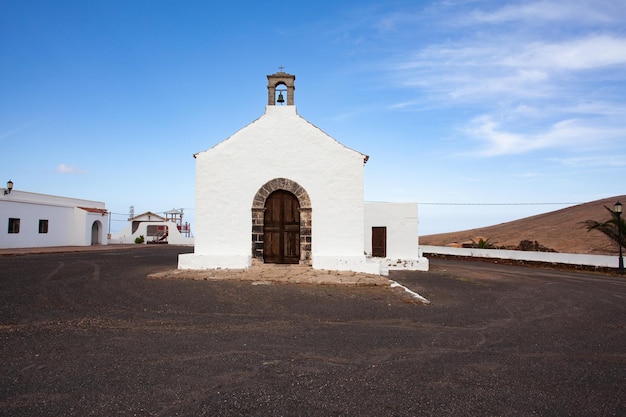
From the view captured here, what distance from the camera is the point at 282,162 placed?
539 inches

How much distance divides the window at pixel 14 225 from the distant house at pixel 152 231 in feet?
38.8

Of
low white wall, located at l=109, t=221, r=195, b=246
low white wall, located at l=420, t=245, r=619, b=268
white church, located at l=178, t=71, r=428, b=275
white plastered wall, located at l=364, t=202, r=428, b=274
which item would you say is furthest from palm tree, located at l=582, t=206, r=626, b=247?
low white wall, located at l=109, t=221, r=195, b=246

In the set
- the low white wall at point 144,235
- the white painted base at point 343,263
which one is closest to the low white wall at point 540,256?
the white painted base at point 343,263

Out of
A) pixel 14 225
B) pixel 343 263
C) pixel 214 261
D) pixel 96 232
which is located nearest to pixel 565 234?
Result: pixel 343 263

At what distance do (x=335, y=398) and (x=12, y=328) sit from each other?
17.3 ft

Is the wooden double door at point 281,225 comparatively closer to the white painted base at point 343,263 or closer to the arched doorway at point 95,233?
the white painted base at point 343,263

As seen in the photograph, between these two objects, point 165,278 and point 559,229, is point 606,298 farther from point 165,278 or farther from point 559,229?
point 559,229

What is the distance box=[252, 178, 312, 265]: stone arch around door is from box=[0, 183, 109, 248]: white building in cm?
2140

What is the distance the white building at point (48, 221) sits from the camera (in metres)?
26.5

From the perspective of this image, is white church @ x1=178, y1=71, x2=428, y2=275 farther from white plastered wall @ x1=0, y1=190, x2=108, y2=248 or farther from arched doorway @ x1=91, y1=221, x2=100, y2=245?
arched doorway @ x1=91, y1=221, x2=100, y2=245

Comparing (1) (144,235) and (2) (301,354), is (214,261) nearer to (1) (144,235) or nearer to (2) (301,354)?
(2) (301,354)

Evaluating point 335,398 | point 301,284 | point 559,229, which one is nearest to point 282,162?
point 301,284

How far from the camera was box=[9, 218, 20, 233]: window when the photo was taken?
26609mm

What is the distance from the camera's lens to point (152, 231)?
147 ft
